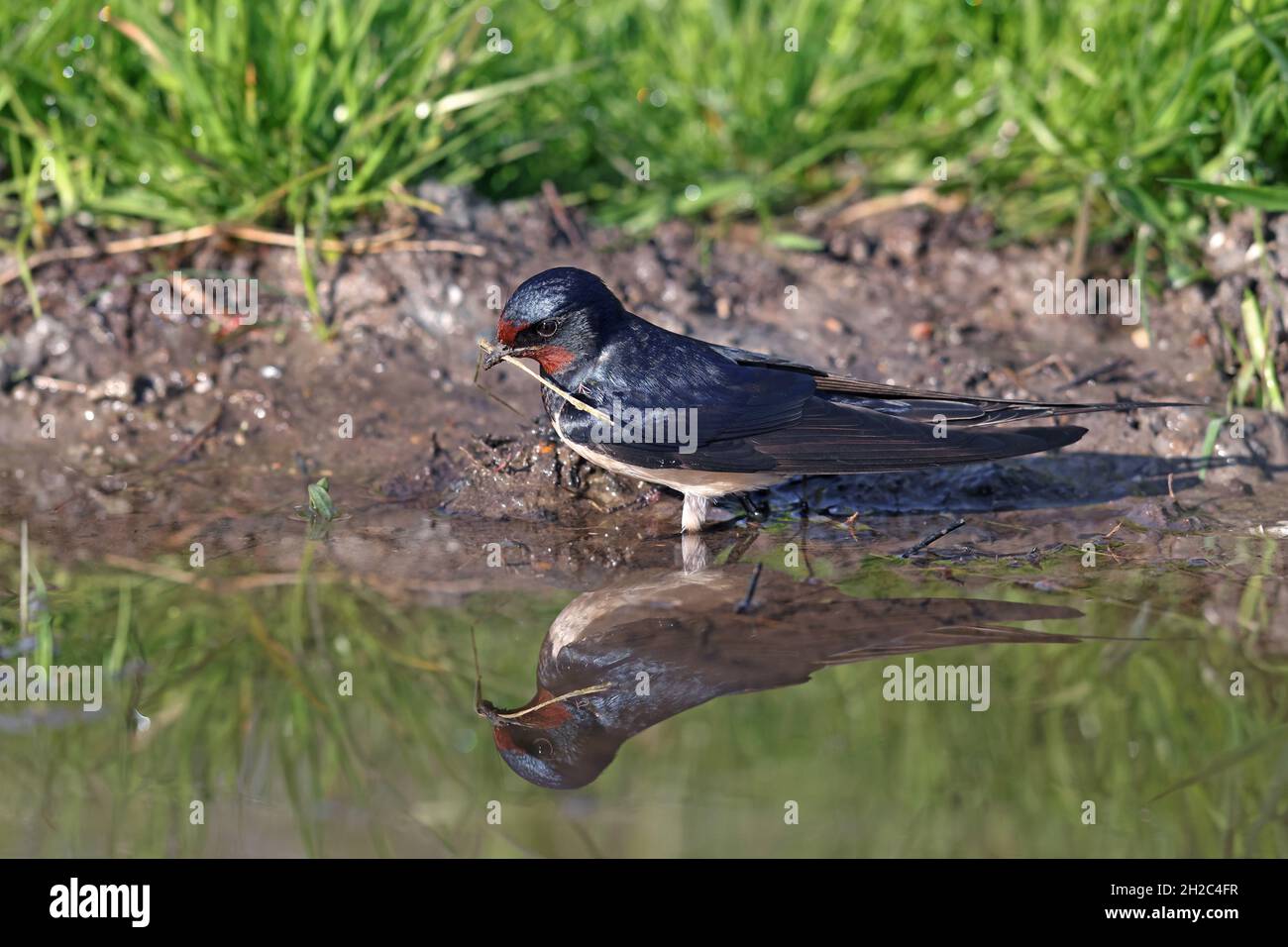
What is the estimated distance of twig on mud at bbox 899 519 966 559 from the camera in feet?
12.5

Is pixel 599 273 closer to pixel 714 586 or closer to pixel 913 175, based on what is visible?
pixel 913 175

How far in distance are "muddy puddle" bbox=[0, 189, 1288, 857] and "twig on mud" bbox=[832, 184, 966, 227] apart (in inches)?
4.0

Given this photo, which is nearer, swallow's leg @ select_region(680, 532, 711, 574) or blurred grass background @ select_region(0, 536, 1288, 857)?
blurred grass background @ select_region(0, 536, 1288, 857)

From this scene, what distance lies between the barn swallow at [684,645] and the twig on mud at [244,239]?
208 cm

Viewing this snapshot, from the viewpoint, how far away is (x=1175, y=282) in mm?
4883

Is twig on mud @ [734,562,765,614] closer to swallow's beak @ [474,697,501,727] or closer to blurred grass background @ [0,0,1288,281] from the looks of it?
swallow's beak @ [474,697,501,727]

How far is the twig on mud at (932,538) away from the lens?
12.5 feet

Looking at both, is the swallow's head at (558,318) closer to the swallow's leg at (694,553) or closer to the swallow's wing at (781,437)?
the swallow's wing at (781,437)

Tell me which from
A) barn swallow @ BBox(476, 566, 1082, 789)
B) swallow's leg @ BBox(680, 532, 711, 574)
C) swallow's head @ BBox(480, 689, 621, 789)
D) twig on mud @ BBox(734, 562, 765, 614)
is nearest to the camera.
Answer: swallow's head @ BBox(480, 689, 621, 789)
